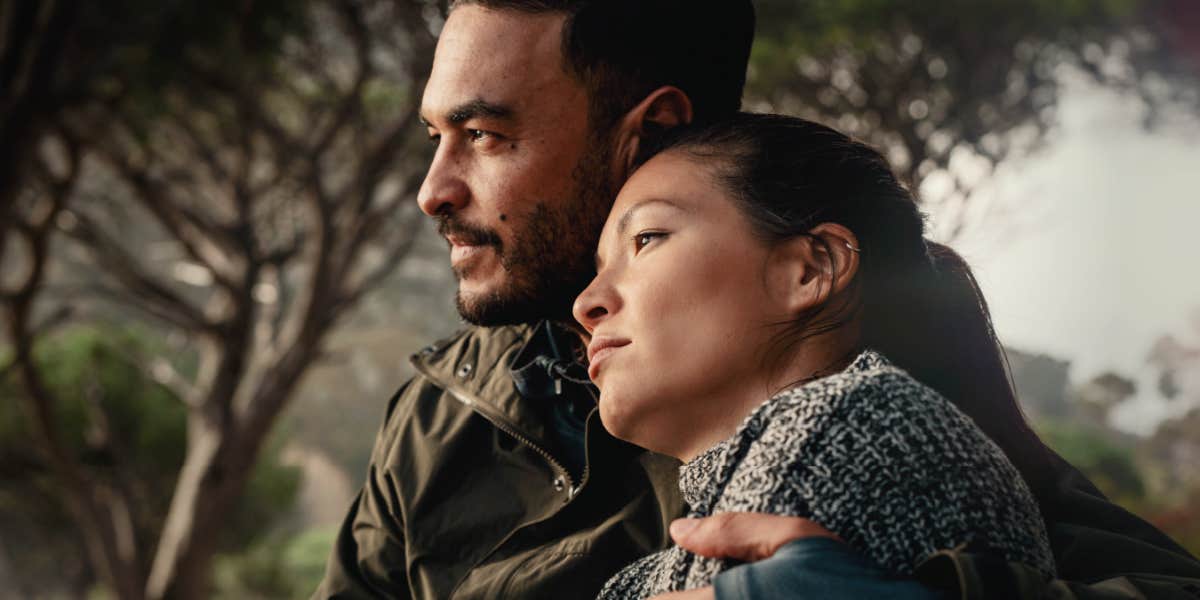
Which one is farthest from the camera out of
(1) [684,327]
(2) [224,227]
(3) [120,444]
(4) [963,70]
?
(3) [120,444]

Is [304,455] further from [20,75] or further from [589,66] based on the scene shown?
[589,66]

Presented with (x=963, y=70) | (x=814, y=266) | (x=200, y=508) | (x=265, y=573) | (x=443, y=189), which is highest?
(x=963, y=70)

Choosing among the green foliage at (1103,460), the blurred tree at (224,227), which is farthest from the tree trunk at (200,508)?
the green foliage at (1103,460)

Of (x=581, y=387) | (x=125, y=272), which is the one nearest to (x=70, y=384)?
(x=125, y=272)

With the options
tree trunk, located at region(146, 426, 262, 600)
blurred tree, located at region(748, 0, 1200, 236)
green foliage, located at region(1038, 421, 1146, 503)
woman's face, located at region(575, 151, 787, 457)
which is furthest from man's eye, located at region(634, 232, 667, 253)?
green foliage, located at region(1038, 421, 1146, 503)

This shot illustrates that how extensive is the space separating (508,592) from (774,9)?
7933 mm

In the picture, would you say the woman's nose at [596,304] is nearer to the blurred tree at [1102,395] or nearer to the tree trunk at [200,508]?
the tree trunk at [200,508]

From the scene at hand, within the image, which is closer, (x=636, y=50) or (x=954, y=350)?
(x=954, y=350)

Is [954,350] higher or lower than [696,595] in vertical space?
higher

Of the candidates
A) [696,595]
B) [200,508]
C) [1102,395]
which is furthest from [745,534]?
[1102,395]

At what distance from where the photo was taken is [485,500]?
96.7 inches

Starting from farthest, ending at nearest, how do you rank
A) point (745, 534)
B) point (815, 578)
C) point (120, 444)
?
point (120, 444) → point (745, 534) → point (815, 578)

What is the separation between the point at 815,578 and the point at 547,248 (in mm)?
1290

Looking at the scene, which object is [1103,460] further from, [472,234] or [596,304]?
[596,304]
